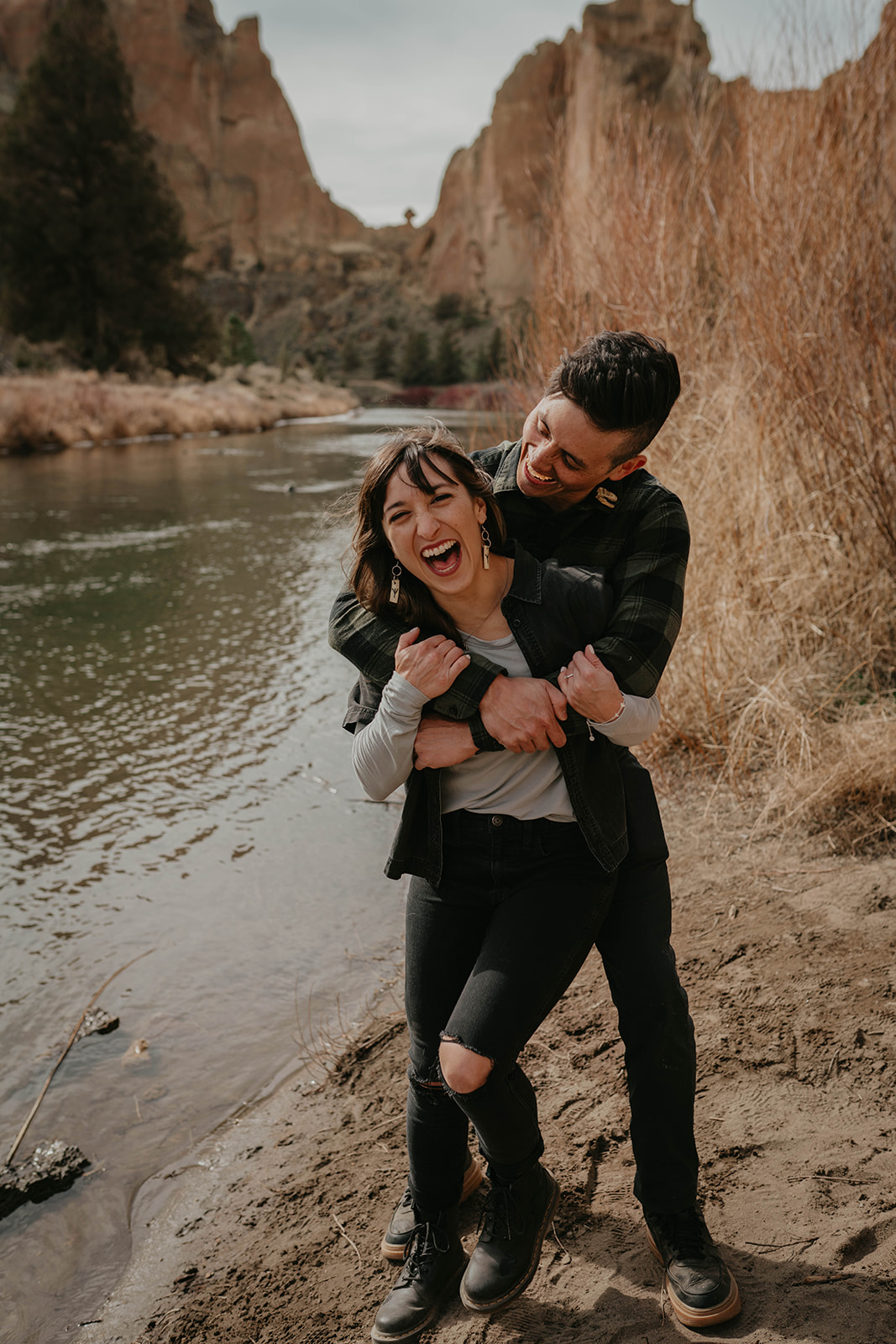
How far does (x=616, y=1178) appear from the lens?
191 cm

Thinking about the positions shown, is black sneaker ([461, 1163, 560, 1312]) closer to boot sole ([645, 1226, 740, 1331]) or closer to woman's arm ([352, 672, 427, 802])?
boot sole ([645, 1226, 740, 1331])

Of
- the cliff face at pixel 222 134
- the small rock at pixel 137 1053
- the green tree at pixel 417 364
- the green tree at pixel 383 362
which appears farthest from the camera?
the cliff face at pixel 222 134

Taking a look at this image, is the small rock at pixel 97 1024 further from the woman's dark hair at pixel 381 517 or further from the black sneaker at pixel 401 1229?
the woman's dark hair at pixel 381 517

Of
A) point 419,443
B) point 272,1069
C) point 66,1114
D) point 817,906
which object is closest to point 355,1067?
point 272,1069

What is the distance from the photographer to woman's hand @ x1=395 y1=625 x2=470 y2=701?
1622 millimetres

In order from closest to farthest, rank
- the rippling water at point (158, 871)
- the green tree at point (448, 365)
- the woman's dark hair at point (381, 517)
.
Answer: the woman's dark hair at point (381, 517) → the rippling water at point (158, 871) → the green tree at point (448, 365)

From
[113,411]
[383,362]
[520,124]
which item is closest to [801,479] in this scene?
[113,411]

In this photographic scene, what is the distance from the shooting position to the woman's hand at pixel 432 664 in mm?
1622

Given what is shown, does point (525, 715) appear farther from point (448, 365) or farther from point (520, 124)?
point (520, 124)

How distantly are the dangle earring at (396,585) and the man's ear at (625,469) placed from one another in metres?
0.43

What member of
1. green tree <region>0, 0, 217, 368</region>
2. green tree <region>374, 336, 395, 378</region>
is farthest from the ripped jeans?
green tree <region>374, 336, 395, 378</region>

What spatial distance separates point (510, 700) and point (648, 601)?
313mm

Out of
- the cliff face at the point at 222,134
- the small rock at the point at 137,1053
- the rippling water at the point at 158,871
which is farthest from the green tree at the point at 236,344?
the small rock at the point at 137,1053

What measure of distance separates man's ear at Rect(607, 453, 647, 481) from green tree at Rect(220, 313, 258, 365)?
152 ft
